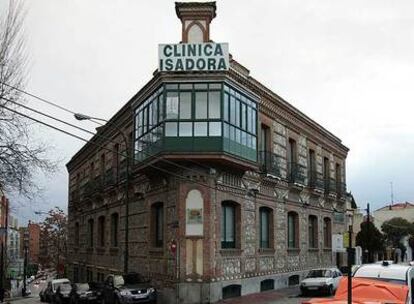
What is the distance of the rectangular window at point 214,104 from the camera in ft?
87.9

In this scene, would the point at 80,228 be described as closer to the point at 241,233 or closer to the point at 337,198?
the point at 337,198

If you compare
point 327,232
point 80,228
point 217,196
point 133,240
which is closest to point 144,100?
point 217,196

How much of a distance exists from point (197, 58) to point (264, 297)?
1145 centimetres

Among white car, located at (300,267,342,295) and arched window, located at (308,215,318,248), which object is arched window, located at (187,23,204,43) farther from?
arched window, located at (308,215,318,248)

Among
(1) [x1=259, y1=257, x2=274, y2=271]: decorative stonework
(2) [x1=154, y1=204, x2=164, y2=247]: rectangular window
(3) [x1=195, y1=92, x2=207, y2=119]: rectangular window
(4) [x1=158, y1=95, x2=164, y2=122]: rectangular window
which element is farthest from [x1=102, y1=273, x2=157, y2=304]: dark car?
(3) [x1=195, y1=92, x2=207, y2=119]: rectangular window

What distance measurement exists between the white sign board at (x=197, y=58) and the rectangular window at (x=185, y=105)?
1.09 metres

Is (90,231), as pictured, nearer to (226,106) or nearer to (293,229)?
(293,229)

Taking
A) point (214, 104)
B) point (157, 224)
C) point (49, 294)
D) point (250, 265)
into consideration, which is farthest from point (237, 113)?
point (49, 294)

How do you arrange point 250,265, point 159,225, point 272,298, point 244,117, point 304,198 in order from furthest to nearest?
point 304,198, point 159,225, point 250,265, point 244,117, point 272,298

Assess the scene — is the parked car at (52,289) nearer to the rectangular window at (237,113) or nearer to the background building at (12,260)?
the rectangular window at (237,113)

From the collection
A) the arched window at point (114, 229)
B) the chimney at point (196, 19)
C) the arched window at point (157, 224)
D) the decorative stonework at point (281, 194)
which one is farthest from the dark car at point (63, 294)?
the chimney at point (196, 19)

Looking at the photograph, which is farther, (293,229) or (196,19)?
(293,229)

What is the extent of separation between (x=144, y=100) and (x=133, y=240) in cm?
838

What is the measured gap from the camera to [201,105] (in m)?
26.9
